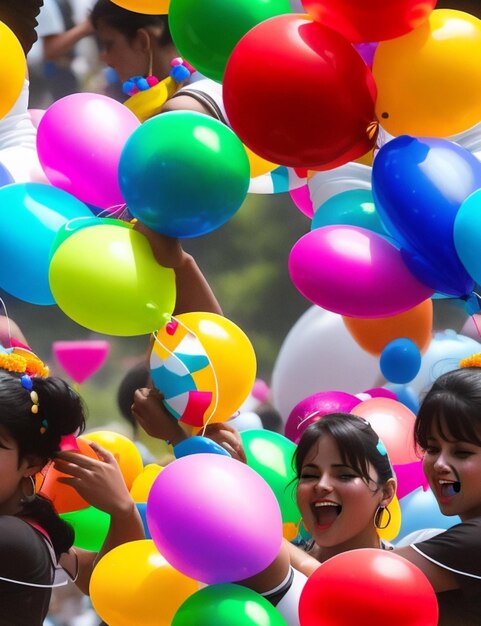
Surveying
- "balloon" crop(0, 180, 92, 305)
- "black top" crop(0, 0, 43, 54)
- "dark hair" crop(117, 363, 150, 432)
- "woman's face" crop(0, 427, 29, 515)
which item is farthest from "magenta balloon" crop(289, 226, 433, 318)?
"dark hair" crop(117, 363, 150, 432)

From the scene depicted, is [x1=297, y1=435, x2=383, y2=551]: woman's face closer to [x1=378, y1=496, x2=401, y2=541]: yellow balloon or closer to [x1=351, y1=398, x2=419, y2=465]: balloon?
[x1=378, y1=496, x2=401, y2=541]: yellow balloon

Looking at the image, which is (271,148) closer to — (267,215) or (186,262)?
(186,262)

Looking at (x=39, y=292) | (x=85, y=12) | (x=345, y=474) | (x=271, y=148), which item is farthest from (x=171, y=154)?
(x=85, y=12)

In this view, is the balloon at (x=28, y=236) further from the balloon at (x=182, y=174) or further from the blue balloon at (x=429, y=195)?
the blue balloon at (x=429, y=195)

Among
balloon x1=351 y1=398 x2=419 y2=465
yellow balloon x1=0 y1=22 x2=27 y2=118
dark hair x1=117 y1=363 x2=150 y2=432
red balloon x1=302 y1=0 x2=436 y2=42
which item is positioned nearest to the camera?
red balloon x1=302 y1=0 x2=436 y2=42

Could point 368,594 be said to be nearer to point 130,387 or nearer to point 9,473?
point 9,473

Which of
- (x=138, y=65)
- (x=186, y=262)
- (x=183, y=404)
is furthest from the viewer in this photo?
(x=138, y=65)

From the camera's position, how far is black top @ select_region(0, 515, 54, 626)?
8.32 feet

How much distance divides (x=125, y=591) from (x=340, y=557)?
19.1 inches

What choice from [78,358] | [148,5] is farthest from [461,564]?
[78,358]

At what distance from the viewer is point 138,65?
3586 mm

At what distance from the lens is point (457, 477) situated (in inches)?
98.9

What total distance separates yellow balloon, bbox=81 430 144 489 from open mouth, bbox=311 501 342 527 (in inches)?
24.2

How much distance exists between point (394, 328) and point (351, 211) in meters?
0.45
